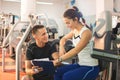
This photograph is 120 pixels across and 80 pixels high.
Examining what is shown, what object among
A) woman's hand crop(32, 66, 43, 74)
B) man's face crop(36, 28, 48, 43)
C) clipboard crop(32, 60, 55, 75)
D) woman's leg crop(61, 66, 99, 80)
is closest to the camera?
woman's leg crop(61, 66, 99, 80)

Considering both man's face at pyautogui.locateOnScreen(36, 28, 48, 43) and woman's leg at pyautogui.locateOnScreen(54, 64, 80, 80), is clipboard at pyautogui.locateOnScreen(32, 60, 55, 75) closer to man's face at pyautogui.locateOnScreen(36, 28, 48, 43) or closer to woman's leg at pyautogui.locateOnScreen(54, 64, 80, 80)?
woman's leg at pyautogui.locateOnScreen(54, 64, 80, 80)

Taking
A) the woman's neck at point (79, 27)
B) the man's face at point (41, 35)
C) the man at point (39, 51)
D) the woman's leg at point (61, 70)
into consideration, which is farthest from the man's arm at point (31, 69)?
the woman's neck at point (79, 27)

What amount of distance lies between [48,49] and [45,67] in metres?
0.38

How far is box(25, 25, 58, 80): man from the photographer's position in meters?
2.54

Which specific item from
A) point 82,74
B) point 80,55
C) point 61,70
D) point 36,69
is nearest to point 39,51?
point 36,69

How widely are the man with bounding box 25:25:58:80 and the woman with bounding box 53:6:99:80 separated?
0.30m

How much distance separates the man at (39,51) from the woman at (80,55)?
30cm

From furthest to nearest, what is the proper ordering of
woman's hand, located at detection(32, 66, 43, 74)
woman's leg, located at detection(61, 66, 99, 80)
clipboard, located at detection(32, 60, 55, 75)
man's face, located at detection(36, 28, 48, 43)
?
man's face, located at detection(36, 28, 48, 43)
woman's hand, located at detection(32, 66, 43, 74)
clipboard, located at detection(32, 60, 55, 75)
woman's leg, located at detection(61, 66, 99, 80)

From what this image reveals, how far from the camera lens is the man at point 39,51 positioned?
254 cm

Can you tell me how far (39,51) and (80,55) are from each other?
23.7 inches

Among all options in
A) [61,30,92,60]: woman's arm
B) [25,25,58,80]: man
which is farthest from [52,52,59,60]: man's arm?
[61,30,92,60]: woman's arm

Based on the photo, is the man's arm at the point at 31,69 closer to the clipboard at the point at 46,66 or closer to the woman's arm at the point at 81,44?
the clipboard at the point at 46,66

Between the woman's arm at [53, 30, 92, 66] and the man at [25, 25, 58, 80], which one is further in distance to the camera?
the man at [25, 25, 58, 80]

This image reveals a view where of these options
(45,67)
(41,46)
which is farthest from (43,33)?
(45,67)
